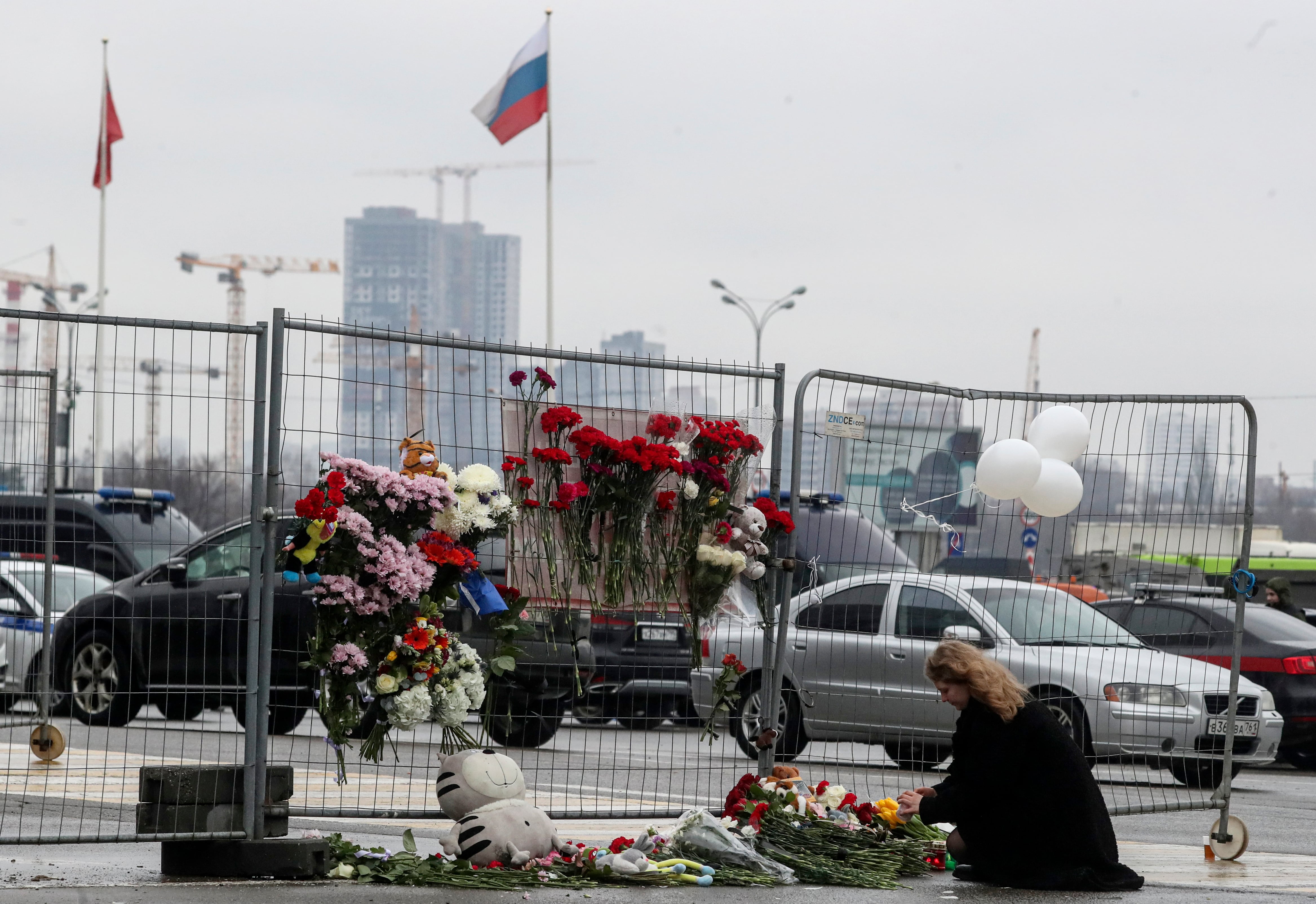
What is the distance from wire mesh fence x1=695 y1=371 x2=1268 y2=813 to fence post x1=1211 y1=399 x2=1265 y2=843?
0.06ft

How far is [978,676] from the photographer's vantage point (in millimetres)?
7430

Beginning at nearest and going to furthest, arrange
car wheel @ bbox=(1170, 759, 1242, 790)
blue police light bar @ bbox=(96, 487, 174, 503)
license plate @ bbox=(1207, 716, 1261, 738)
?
blue police light bar @ bbox=(96, 487, 174, 503) → license plate @ bbox=(1207, 716, 1261, 738) → car wheel @ bbox=(1170, 759, 1242, 790)

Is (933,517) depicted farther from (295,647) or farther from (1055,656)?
(295,647)

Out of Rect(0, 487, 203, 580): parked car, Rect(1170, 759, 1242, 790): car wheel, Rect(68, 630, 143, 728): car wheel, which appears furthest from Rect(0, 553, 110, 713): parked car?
Rect(1170, 759, 1242, 790): car wheel

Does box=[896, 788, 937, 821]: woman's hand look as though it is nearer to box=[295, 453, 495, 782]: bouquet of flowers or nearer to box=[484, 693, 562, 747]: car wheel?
box=[484, 693, 562, 747]: car wheel

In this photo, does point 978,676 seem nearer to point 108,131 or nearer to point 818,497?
point 818,497

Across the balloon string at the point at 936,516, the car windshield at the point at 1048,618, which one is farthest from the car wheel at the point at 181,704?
the car windshield at the point at 1048,618

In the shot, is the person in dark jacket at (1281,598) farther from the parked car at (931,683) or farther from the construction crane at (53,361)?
the construction crane at (53,361)

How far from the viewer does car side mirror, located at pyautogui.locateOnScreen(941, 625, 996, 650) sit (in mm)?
8438

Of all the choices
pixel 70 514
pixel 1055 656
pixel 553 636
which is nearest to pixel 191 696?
pixel 553 636

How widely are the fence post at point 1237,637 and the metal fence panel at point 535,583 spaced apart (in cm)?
Result: 254

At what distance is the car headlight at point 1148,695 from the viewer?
881cm

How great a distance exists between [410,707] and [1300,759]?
11.9 metres

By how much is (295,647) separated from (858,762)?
318cm
